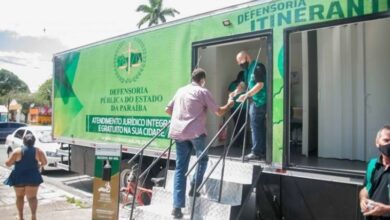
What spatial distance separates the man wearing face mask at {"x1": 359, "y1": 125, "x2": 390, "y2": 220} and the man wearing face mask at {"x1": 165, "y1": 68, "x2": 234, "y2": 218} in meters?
2.04

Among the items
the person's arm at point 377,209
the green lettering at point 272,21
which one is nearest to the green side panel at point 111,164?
the green lettering at point 272,21

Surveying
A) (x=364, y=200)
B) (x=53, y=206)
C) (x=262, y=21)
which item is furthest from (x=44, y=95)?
(x=364, y=200)

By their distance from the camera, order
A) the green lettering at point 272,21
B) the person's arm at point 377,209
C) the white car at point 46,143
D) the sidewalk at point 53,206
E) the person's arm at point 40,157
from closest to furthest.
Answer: the person's arm at point 377,209
the green lettering at point 272,21
the person's arm at point 40,157
the sidewalk at point 53,206
the white car at point 46,143

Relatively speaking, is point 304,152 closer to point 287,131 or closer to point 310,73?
point 310,73

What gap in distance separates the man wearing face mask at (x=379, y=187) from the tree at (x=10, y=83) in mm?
108166

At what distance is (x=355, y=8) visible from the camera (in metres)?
4.44

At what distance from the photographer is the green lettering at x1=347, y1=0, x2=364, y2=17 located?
439cm

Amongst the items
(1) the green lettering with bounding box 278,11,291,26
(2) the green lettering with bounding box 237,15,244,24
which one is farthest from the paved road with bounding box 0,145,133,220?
(1) the green lettering with bounding box 278,11,291,26

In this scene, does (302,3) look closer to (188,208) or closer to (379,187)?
(379,187)

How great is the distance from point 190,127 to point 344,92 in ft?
8.18

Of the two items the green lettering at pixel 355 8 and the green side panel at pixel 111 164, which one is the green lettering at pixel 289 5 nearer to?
the green lettering at pixel 355 8

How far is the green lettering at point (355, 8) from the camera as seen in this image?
4.39m

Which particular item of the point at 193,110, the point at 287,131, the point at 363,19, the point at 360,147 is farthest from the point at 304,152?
the point at 363,19

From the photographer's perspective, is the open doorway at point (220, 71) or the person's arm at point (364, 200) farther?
the open doorway at point (220, 71)
